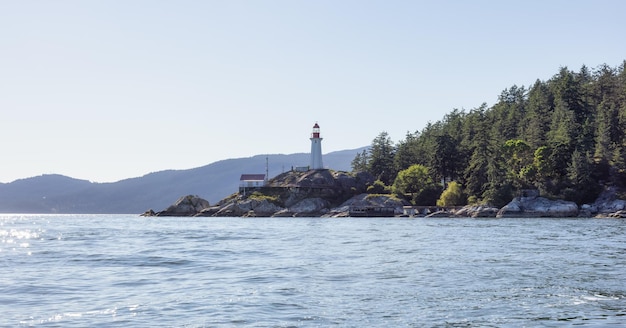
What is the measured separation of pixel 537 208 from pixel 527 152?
907 inches

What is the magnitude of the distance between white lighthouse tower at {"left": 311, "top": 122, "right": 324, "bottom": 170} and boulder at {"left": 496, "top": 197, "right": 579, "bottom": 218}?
58097 millimetres

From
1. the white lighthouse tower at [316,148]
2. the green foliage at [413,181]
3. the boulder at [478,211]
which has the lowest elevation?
the boulder at [478,211]

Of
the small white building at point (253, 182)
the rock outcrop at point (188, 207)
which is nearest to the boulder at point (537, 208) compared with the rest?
the small white building at point (253, 182)

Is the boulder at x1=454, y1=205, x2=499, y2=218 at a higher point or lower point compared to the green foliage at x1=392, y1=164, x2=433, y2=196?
lower

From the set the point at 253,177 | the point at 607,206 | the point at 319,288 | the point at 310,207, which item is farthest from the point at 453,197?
the point at 319,288

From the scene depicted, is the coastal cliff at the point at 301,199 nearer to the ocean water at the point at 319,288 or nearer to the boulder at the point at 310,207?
the boulder at the point at 310,207

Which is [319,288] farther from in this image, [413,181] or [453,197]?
[413,181]

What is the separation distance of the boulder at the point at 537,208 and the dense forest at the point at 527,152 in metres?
4.14

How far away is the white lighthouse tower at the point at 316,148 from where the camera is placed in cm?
16912

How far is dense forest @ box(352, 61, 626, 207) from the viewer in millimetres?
132625

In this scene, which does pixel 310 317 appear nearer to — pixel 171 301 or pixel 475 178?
pixel 171 301

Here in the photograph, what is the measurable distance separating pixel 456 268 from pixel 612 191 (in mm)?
108395

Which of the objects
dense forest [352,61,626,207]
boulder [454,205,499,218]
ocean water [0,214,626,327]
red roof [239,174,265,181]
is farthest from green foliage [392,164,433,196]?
ocean water [0,214,626,327]

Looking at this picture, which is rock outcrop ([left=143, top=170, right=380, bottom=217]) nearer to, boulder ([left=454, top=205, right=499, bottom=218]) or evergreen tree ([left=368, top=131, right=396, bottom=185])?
evergreen tree ([left=368, top=131, right=396, bottom=185])
